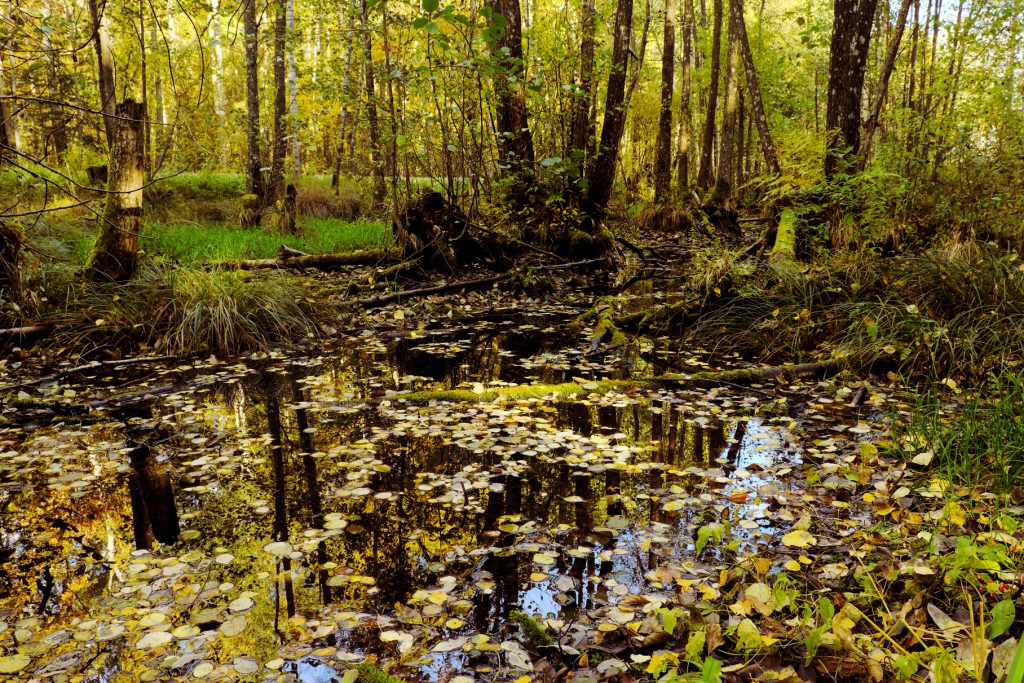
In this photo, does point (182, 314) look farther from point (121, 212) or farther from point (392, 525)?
point (392, 525)

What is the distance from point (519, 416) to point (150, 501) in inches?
94.4

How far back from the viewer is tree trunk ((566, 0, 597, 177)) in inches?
396

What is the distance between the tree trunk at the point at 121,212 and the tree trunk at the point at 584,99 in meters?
5.83

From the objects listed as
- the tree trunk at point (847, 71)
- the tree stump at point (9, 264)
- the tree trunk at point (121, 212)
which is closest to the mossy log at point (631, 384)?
the tree trunk at point (847, 71)

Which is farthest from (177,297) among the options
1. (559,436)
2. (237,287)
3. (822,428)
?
(822,428)

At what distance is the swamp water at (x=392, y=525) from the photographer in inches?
92.0

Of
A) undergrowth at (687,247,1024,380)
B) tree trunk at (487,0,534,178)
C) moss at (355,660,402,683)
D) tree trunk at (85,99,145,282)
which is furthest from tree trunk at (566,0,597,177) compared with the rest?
moss at (355,660,402,683)

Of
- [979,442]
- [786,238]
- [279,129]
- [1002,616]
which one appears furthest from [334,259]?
[1002,616]

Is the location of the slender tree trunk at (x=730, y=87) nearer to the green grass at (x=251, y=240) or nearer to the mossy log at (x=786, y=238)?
the mossy log at (x=786, y=238)

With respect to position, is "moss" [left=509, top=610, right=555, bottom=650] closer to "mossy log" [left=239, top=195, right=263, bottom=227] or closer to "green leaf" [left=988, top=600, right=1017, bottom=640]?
"green leaf" [left=988, top=600, right=1017, bottom=640]

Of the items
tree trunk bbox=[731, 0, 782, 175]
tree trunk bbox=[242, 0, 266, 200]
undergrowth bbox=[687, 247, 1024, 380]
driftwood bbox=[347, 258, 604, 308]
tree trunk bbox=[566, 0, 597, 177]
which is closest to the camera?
undergrowth bbox=[687, 247, 1024, 380]

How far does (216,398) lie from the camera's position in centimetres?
522

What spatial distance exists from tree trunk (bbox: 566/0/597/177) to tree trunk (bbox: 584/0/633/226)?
1.26 feet

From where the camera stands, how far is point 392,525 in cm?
317
